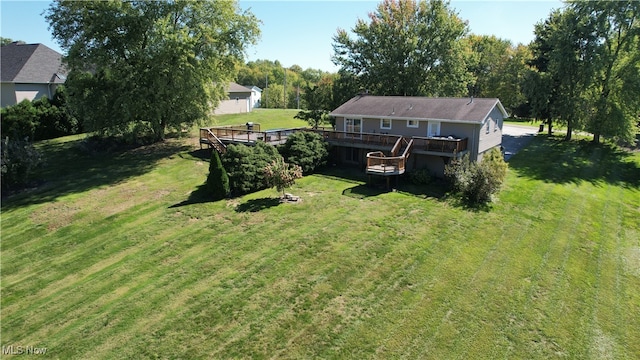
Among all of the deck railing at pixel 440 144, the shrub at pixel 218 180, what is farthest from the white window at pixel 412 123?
the shrub at pixel 218 180

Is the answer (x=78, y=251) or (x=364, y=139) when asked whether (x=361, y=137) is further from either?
Result: (x=78, y=251)

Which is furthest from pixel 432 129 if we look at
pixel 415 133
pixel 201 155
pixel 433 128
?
pixel 201 155

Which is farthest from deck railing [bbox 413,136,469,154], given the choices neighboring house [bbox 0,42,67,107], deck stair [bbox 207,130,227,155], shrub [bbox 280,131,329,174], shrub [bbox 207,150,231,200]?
neighboring house [bbox 0,42,67,107]

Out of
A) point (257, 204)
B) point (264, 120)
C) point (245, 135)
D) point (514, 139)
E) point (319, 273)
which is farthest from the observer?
point (264, 120)

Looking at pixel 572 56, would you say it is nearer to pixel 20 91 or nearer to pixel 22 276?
pixel 22 276

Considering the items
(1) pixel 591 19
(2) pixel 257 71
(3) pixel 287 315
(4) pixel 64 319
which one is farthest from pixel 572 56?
(2) pixel 257 71

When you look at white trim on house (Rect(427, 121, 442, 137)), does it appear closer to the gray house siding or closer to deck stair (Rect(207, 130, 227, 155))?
the gray house siding
